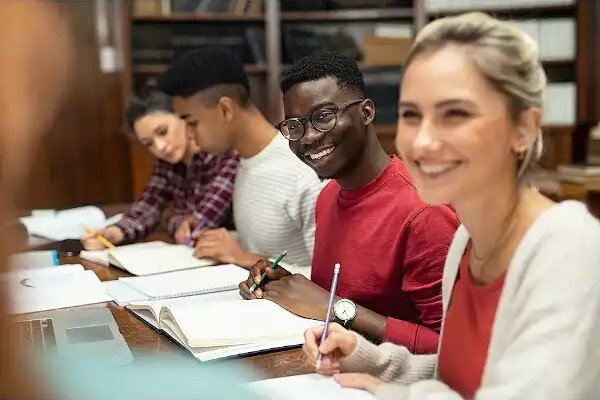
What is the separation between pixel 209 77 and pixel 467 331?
123 centimetres

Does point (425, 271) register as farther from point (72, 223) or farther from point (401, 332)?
point (72, 223)

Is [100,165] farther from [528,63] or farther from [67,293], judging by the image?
[528,63]

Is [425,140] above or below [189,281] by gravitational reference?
above

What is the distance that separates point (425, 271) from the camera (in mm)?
1151

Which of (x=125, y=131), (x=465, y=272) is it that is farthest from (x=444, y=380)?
(x=125, y=131)

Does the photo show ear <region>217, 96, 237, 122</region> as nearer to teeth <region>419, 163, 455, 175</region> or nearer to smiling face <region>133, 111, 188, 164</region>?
smiling face <region>133, 111, 188, 164</region>

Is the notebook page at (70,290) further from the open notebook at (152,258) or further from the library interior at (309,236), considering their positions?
the open notebook at (152,258)

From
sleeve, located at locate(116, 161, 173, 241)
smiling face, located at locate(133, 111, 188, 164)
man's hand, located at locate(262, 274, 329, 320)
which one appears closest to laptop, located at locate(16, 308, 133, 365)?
man's hand, located at locate(262, 274, 329, 320)

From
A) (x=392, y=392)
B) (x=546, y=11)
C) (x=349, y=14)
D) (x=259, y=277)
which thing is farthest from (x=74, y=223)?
(x=546, y=11)

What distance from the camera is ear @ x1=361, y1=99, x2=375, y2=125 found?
121 cm

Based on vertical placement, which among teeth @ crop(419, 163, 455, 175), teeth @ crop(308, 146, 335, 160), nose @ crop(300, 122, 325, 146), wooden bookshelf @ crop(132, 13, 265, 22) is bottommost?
teeth @ crop(308, 146, 335, 160)

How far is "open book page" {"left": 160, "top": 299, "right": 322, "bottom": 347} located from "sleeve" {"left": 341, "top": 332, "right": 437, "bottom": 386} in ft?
0.67

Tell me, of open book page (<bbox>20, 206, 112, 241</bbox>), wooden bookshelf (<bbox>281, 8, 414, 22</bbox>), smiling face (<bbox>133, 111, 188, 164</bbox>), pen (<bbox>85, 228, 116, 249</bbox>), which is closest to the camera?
pen (<bbox>85, 228, 116, 249</bbox>)

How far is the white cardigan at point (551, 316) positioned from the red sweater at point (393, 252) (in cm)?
30
